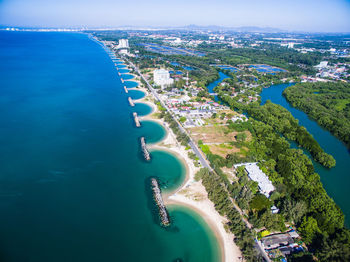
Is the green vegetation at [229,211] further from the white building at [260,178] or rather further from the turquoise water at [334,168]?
the turquoise water at [334,168]

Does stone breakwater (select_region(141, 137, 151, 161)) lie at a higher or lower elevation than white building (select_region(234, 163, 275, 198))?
higher

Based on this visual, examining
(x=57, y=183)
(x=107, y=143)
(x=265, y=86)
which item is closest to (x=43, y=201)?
(x=57, y=183)

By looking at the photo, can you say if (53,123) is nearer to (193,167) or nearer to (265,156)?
→ (193,167)

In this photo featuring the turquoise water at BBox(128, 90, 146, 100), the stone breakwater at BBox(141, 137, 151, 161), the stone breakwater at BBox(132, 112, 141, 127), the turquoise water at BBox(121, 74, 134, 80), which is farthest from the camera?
the turquoise water at BBox(121, 74, 134, 80)

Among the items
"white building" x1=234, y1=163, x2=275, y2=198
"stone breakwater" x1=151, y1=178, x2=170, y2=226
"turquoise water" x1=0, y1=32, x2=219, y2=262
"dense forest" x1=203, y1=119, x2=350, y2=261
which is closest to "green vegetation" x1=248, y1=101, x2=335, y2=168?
"dense forest" x1=203, y1=119, x2=350, y2=261

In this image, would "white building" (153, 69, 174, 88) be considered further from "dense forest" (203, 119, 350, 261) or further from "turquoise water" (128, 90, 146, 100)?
"dense forest" (203, 119, 350, 261)

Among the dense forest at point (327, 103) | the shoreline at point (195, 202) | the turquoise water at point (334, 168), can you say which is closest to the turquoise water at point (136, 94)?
the shoreline at point (195, 202)

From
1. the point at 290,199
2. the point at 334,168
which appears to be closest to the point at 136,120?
the point at 290,199
